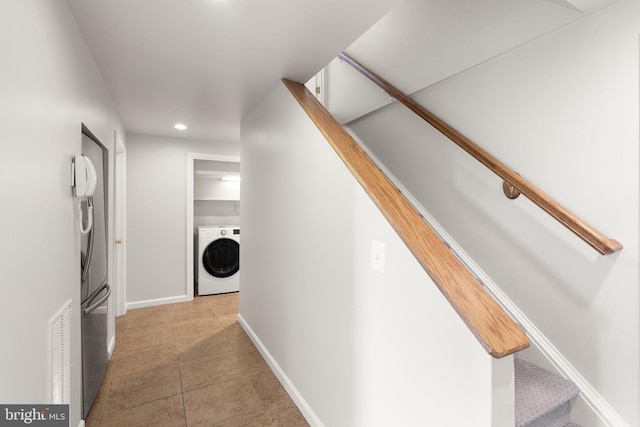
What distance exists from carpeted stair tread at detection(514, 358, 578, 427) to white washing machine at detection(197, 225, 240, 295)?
3.88 metres

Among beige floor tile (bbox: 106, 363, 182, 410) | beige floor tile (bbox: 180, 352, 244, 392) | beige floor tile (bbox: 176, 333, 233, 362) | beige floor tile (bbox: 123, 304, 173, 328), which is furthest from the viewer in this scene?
beige floor tile (bbox: 123, 304, 173, 328)

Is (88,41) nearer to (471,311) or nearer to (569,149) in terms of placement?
(471,311)

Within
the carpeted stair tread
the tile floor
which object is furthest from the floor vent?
the carpeted stair tread

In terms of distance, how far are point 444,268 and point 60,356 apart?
1629 mm

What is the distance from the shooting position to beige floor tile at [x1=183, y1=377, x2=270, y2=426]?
1.90m

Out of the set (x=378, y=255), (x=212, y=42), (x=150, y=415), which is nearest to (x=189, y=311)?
(x=150, y=415)

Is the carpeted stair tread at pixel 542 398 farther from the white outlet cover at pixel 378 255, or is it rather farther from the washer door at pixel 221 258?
the washer door at pixel 221 258

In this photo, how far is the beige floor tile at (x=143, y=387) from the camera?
81.4 inches

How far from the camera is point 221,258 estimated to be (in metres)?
4.59

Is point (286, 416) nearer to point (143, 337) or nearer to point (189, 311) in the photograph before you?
point (143, 337)

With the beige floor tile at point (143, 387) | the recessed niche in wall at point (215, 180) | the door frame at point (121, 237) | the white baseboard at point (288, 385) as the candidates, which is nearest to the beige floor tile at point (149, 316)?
the door frame at point (121, 237)

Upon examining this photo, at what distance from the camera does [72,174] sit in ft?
4.90

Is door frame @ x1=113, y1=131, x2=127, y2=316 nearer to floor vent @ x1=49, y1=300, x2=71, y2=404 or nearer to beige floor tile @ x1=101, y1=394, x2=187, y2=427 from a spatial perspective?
beige floor tile @ x1=101, y1=394, x2=187, y2=427

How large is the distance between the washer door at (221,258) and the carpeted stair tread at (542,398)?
12.7 feet
